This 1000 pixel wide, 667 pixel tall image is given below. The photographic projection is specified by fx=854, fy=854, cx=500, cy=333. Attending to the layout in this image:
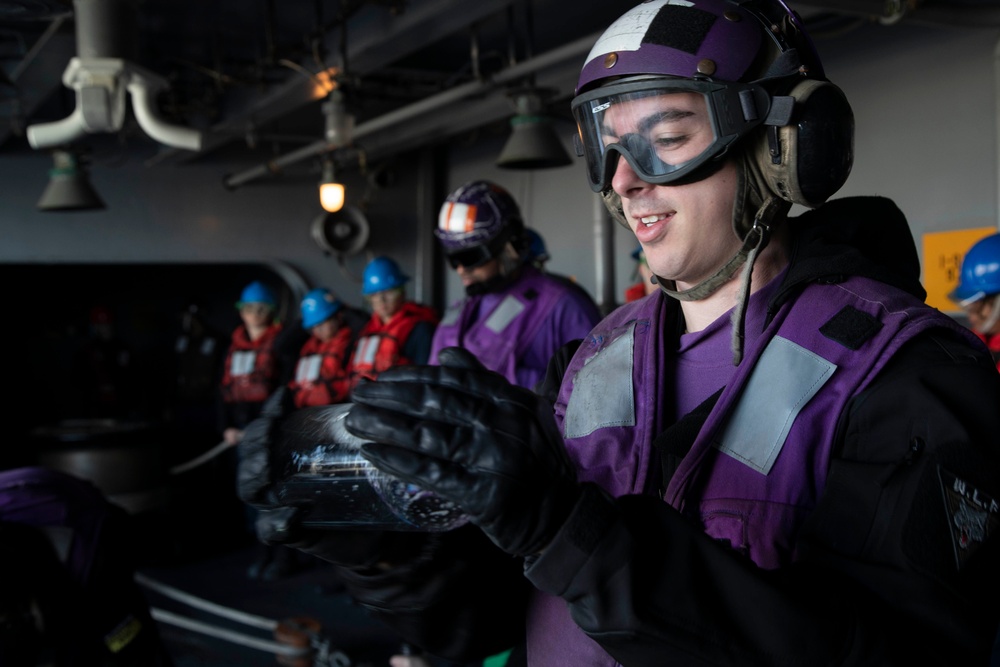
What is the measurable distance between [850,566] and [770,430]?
22cm

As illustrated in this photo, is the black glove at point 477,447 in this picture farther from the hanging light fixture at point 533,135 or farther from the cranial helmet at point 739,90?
the hanging light fixture at point 533,135

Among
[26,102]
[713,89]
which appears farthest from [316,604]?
[713,89]

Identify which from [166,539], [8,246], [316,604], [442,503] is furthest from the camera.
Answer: [8,246]

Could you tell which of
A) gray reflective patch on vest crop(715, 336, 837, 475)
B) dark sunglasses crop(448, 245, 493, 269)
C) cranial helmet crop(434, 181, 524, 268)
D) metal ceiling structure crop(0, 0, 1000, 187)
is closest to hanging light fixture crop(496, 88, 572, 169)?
metal ceiling structure crop(0, 0, 1000, 187)

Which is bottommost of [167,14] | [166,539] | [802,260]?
[166,539]

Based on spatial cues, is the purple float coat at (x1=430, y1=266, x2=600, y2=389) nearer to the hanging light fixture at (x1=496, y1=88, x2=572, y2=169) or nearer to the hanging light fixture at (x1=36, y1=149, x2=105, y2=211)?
the hanging light fixture at (x1=496, y1=88, x2=572, y2=169)

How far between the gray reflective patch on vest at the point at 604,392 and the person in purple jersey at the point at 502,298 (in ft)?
7.08

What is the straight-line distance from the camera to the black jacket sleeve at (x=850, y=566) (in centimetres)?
90

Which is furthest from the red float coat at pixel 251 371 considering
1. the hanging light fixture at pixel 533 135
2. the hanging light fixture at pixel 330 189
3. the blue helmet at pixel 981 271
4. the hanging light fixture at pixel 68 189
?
the blue helmet at pixel 981 271

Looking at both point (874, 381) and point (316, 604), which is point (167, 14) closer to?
point (316, 604)

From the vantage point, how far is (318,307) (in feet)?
23.5

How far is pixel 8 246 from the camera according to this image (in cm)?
859

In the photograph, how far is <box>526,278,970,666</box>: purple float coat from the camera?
113 centimetres

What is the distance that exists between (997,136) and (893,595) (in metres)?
4.27
